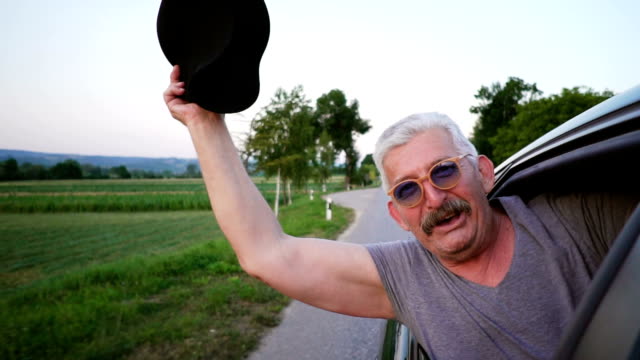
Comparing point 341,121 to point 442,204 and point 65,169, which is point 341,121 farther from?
point 442,204

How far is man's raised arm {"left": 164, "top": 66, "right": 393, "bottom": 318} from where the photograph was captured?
1397mm

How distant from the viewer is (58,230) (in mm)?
19297

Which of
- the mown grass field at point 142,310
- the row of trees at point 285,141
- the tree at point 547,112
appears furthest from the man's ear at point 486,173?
the tree at point 547,112

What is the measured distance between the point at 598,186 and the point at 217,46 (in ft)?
5.14

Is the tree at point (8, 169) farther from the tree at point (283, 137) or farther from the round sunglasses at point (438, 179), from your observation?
the round sunglasses at point (438, 179)

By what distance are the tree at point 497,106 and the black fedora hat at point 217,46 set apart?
1972 inches

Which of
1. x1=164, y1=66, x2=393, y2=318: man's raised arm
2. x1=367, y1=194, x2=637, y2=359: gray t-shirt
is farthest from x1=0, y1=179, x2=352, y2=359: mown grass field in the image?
x1=367, y1=194, x2=637, y2=359: gray t-shirt

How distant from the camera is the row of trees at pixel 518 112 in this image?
32.3 metres

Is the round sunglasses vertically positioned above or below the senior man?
above

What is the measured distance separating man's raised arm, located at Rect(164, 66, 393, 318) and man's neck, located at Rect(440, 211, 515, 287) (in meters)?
0.37

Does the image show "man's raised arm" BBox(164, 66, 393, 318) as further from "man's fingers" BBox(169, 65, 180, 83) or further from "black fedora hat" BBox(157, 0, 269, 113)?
"black fedora hat" BBox(157, 0, 269, 113)

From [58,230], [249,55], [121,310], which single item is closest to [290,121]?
[121,310]

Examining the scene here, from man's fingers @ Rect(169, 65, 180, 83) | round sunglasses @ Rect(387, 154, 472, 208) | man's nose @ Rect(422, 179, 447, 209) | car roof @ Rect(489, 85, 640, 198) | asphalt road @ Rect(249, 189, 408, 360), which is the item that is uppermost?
man's fingers @ Rect(169, 65, 180, 83)

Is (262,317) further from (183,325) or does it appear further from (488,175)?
(488,175)
